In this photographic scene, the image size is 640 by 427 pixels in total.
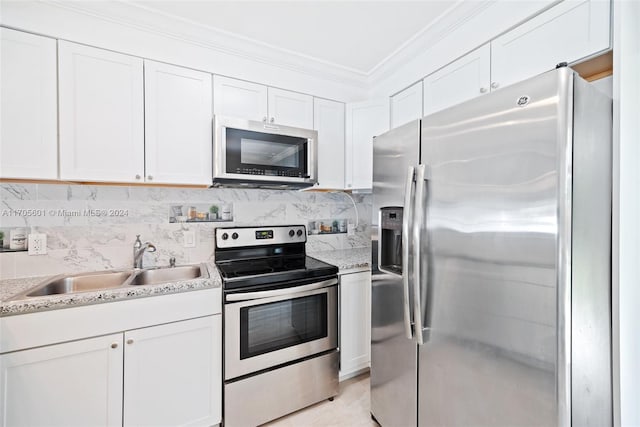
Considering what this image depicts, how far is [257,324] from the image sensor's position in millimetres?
1725

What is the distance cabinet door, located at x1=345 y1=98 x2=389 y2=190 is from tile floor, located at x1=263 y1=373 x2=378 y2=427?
5.23 feet

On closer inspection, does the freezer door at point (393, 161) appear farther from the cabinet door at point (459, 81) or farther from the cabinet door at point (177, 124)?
the cabinet door at point (177, 124)

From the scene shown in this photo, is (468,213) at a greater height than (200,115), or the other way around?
(200,115)

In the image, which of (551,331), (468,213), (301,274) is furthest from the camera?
(301,274)

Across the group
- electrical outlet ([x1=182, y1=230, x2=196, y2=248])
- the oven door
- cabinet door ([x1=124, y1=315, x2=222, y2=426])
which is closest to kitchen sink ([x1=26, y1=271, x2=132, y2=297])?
electrical outlet ([x1=182, y1=230, x2=196, y2=248])

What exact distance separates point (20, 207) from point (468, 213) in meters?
2.45

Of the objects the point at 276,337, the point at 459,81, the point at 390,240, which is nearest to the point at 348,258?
the point at 390,240

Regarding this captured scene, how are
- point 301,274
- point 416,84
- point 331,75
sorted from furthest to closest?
1. point 331,75
2. point 416,84
3. point 301,274

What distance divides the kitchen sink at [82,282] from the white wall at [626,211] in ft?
8.22

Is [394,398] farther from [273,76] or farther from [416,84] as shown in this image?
[273,76]

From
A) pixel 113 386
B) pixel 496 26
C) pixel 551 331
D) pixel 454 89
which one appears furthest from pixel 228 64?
pixel 551 331

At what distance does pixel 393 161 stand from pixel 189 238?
5.12 feet

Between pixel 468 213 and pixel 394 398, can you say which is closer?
pixel 468 213

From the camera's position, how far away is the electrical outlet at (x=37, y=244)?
169 centimetres
